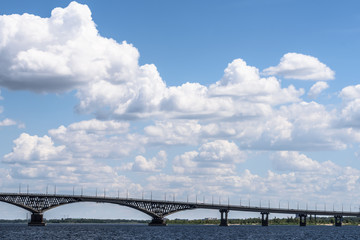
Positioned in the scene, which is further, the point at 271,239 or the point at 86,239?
the point at 271,239

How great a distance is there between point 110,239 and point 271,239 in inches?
1577

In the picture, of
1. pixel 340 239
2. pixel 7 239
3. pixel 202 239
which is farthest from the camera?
pixel 340 239

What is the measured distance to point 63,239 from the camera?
128 metres

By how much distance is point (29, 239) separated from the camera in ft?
414

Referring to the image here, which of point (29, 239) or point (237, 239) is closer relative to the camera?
point (29, 239)

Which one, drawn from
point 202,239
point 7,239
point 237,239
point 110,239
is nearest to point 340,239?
point 237,239

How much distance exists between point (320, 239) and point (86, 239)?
58295 mm

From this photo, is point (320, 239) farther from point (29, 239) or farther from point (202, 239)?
point (29, 239)

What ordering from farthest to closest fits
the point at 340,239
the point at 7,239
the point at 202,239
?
the point at 340,239, the point at 202,239, the point at 7,239

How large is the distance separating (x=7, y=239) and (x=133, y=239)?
2764 cm

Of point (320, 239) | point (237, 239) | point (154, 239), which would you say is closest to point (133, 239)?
point (154, 239)

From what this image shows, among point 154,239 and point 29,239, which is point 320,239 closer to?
point 154,239

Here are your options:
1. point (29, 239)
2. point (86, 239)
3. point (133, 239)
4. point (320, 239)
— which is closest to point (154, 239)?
point (133, 239)

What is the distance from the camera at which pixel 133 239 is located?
13050 cm
